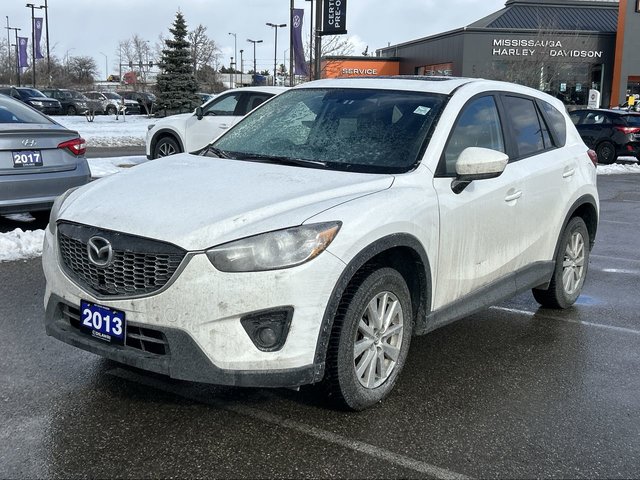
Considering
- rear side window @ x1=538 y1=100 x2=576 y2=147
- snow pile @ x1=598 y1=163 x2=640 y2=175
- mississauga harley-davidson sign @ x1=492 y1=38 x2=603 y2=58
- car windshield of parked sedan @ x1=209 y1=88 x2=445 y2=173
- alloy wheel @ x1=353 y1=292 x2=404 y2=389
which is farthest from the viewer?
mississauga harley-davidson sign @ x1=492 y1=38 x2=603 y2=58

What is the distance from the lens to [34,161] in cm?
723

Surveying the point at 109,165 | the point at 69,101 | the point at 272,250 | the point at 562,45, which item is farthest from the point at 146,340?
the point at 562,45

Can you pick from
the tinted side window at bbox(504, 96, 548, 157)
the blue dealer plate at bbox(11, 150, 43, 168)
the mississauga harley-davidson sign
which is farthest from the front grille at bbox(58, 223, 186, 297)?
the mississauga harley-davidson sign

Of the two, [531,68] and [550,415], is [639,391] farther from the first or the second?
[531,68]

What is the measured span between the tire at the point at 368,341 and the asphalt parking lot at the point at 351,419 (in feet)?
0.48

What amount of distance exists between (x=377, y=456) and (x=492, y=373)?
141 centimetres

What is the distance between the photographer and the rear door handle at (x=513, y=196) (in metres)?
4.61

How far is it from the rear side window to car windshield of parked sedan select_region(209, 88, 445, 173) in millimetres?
1453

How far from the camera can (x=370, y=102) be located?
4652 millimetres

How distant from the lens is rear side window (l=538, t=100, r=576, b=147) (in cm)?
557

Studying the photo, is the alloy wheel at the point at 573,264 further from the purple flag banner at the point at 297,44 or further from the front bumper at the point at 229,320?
the purple flag banner at the point at 297,44

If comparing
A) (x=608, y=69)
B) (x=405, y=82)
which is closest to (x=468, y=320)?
(x=405, y=82)

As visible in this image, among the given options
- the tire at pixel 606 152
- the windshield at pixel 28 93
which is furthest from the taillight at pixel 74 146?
the windshield at pixel 28 93

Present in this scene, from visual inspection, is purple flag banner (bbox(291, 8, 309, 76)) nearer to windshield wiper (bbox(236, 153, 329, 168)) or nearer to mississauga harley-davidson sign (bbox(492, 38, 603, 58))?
mississauga harley-davidson sign (bbox(492, 38, 603, 58))
